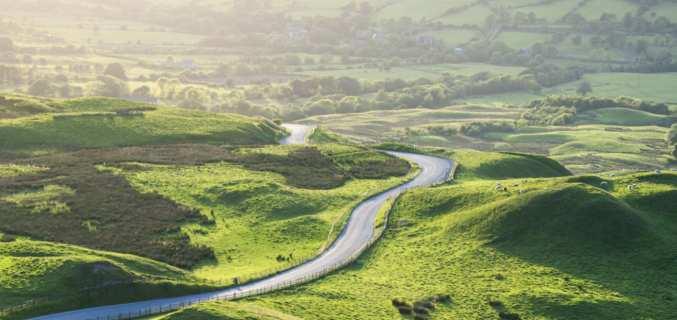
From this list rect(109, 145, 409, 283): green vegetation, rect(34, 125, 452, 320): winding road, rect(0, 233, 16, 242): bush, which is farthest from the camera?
rect(109, 145, 409, 283): green vegetation

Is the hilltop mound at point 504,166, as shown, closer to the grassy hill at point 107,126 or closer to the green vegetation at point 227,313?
the grassy hill at point 107,126

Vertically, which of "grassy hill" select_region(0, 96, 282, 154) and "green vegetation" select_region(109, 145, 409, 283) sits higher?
"grassy hill" select_region(0, 96, 282, 154)

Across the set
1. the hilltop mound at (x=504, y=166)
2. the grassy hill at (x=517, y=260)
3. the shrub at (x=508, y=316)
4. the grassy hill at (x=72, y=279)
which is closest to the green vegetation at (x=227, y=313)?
the grassy hill at (x=517, y=260)

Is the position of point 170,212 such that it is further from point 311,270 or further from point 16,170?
point 16,170

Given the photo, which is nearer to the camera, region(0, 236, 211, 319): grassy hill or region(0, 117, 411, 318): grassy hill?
region(0, 236, 211, 319): grassy hill

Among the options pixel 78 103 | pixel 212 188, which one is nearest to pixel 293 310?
pixel 212 188

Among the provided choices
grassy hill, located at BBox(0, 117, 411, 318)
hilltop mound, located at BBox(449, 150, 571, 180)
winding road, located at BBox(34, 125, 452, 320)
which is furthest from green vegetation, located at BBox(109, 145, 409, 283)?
hilltop mound, located at BBox(449, 150, 571, 180)

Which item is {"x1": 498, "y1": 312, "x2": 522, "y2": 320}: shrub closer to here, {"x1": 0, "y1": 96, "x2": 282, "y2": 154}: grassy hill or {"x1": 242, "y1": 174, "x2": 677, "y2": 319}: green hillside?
{"x1": 242, "y1": 174, "x2": 677, "y2": 319}: green hillside

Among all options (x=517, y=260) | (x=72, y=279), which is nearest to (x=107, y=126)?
(x=72, y=279)
